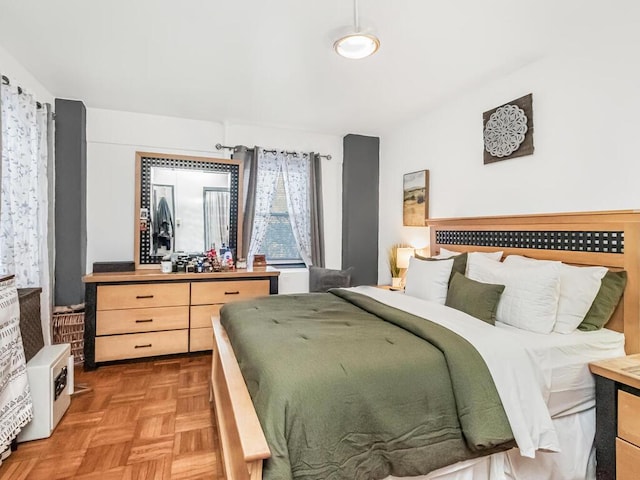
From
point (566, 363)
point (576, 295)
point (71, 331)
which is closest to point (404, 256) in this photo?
point (576, 295)

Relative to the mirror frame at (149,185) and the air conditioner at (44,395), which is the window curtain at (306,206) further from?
the air conditioner at (44,395)

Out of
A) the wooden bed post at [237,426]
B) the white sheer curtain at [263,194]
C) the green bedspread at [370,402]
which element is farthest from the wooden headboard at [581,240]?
the white sheer curtain at [263,194]

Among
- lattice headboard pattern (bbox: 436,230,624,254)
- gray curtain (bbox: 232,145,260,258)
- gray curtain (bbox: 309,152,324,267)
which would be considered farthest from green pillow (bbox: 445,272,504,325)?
gray curtain (bbox: 232,145,260,258)

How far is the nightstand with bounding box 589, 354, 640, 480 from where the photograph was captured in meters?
1.50

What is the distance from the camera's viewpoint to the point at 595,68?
208 cm

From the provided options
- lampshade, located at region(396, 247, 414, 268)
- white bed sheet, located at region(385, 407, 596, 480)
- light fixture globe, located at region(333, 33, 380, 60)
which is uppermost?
light fixture globe, located at region(333, 33, 380, 60)

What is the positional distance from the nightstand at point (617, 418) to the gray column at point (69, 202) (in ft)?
13.0

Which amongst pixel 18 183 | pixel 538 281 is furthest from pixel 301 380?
pixel 18 183

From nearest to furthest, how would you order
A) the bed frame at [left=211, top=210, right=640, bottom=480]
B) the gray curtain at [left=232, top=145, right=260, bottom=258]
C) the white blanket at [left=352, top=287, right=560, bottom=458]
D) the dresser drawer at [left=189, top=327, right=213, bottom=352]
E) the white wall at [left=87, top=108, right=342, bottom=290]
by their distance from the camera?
1. the bed frame at [left=211, top=210, right=640, bottom=480]
2. the white blanket at [left=352, top=287, right=560, bottom=458]
3. the dresser drawer at [left=189, top=327, right=213, bottom=352]
4. the white wall at [left=87, top=108, right=342, bottom=290]
5. the gray curtain at [left=232, top=145, right=260, bottom=258]

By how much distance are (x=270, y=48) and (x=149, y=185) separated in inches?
82.8

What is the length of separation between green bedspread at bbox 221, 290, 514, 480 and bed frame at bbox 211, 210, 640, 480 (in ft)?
0.24

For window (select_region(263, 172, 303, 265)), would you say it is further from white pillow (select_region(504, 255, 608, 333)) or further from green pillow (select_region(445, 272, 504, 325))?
white pillow (select_region(504, 255, 608, 333))

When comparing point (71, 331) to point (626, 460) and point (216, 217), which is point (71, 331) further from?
point (626, 460)

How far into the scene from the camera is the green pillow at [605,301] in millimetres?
1908
